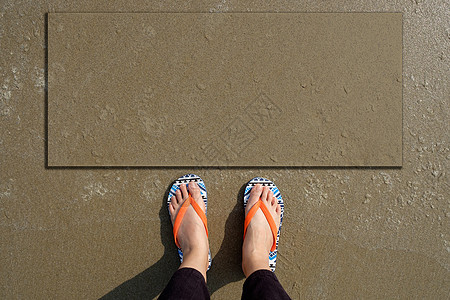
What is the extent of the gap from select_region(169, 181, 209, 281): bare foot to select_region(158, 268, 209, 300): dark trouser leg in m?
0.05

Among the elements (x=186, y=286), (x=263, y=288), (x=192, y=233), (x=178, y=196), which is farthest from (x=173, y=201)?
(x=263, y=288)

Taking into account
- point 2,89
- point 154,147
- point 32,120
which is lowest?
point 154,147

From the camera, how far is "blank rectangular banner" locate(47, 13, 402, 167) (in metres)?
1.45

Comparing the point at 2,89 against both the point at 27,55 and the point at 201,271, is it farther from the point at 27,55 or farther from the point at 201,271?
the point at 201,271

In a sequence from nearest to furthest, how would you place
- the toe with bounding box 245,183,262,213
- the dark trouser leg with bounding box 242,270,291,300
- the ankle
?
the dark trouser leg with bounding box 242,270,291,300 < the ankle < the toe with bounding box 245,183,262,213

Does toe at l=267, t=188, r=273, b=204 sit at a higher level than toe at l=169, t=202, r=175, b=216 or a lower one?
higher

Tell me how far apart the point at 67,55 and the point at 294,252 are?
1.56 m

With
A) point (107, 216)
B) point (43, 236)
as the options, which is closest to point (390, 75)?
point (107, 216)

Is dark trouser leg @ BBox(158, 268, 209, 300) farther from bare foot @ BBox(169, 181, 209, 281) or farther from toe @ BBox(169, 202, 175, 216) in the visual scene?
toe @ BBox(169, 202, 175, 216)

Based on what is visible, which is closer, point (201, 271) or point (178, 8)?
point (201, 271)

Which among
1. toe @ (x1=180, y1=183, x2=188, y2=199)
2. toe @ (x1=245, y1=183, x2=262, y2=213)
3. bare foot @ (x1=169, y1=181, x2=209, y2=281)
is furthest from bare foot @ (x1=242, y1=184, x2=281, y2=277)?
toe @ (x1=180, y1=183, x2=188, y2=199)

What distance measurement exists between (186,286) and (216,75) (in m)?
1.01

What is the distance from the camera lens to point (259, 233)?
4.69 feet

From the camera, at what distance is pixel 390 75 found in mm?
1449
